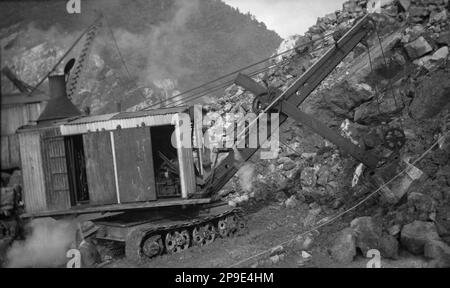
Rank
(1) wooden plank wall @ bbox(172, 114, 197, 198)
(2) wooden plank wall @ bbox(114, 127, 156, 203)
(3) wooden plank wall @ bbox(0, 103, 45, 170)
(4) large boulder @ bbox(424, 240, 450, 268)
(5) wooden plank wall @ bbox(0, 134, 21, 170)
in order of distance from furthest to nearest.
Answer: (2) wooden plank wall @ bbox(114, 127, 156, 203) < (1) wooden plank wall @ bbox(172, 114, 197, 198) < (5) wooden plank wall @ bbox(0, 134, 21, 170) < (3) wooden plank wall @ bbox(0, 103, 45, 170) < (4) large boulder @ bbox(424, 240, 450, 268)

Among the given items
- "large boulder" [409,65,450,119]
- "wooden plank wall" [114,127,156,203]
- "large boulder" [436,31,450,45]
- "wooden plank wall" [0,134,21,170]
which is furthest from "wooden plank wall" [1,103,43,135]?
"large boulder" [436,31,450,45]

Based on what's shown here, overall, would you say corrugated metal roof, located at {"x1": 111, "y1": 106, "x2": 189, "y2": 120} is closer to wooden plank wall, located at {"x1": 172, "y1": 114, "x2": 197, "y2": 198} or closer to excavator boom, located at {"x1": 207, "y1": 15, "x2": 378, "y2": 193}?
wooden plank wall, located at {"x1": 172, "y1": 114, "x2": 197, "y2": 198}

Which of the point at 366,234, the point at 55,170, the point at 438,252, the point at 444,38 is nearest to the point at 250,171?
the point at 55,170

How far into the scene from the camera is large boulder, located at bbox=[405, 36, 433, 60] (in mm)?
14602

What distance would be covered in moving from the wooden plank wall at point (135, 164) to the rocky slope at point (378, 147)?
4385 mm

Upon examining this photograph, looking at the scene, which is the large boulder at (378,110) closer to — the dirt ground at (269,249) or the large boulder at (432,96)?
the large boulder at (432,96)

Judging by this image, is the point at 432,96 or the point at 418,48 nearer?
the point at 432,96

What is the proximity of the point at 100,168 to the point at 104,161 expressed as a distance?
0.22 metres

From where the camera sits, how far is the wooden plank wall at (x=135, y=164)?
37.3 feet

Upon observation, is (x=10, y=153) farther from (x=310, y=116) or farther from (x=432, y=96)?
(x=432, y=96)

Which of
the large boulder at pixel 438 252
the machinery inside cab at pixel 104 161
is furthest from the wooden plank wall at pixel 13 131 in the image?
the large boulder at pixel 438 252

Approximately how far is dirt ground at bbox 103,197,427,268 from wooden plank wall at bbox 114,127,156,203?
65.5 inches

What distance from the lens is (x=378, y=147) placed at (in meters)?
12.6
